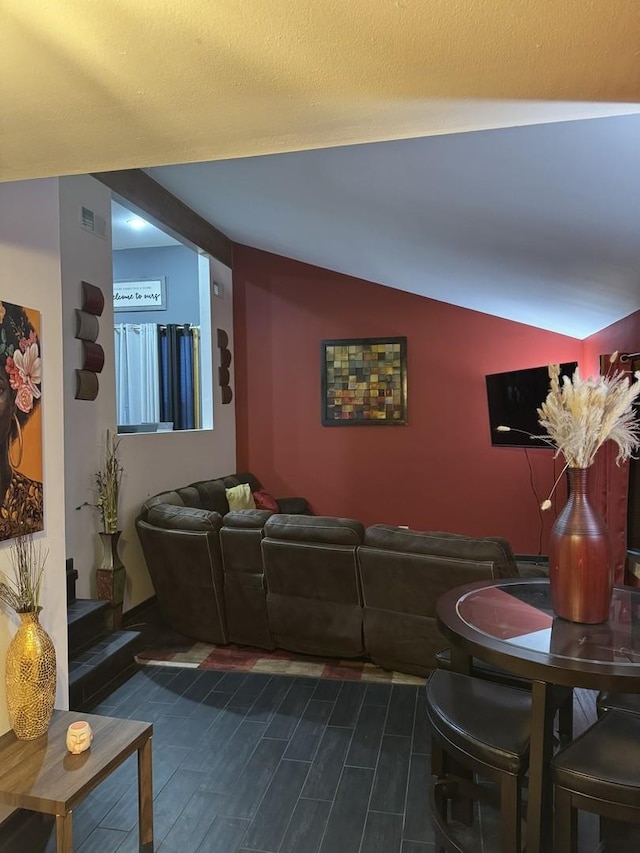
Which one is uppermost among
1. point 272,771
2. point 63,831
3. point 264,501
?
point 264,501

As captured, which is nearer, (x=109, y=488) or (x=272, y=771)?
(x=272, y=771)

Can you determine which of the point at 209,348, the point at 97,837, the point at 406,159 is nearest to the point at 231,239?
the point at 209,348

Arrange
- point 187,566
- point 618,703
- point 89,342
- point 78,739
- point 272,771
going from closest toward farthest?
point 78,739
point 618,703
point 272,771
point 187,566
point 89,342

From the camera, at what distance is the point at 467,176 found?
2.52 m

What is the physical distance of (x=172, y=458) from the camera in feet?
15.4

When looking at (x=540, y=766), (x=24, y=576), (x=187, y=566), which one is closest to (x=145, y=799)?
(x=24, y=576)

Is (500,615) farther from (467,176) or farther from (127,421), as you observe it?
(127,421)

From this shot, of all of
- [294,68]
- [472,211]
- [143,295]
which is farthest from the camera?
[143,295]

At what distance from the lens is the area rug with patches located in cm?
318

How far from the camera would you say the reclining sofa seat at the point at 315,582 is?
10.1ft

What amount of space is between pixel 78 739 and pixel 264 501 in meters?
3.78

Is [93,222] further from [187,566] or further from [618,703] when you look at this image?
[618,703]

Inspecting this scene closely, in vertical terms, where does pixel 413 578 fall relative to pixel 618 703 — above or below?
above

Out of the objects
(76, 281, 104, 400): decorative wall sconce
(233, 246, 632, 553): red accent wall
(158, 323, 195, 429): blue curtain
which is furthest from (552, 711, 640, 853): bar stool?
(158, 323, 195, 429): blue curtain
